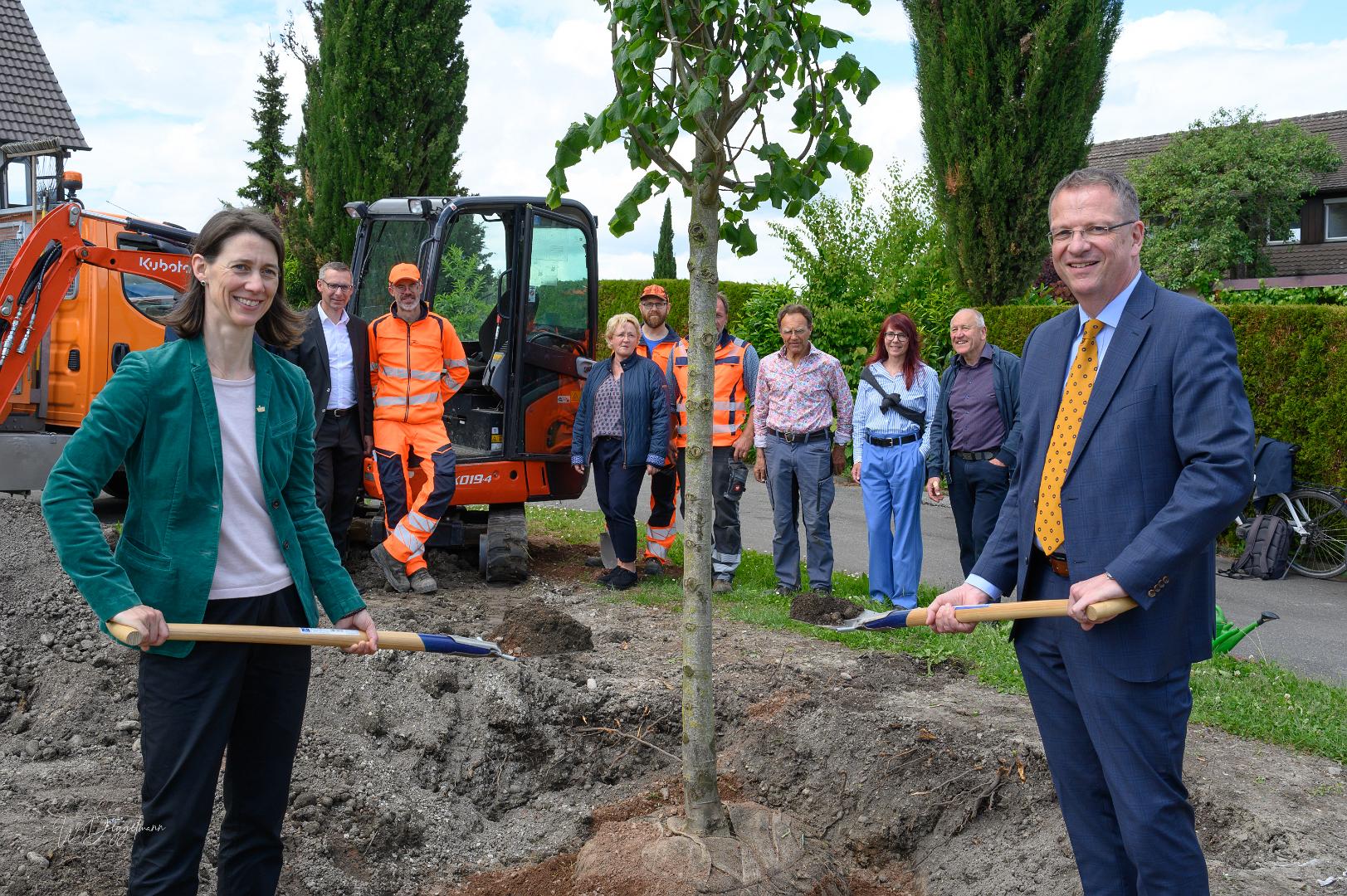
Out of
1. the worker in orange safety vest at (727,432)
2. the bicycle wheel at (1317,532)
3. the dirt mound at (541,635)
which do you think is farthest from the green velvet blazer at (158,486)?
the bicycle wheel at (1317,532)

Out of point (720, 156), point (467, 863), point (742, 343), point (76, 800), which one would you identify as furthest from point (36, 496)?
point (720, 156)

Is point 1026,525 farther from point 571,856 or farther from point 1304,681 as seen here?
point 1304,681

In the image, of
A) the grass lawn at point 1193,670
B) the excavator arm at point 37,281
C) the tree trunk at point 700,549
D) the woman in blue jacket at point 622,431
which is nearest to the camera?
the tree trunk at point 700,549

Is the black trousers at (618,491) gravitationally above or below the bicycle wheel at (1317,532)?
above

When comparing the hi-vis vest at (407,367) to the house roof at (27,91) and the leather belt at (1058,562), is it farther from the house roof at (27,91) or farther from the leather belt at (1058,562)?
the house roof at (27,91)

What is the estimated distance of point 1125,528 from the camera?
8.76 feet

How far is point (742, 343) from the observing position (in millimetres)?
8461

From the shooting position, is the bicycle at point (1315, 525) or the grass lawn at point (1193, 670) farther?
the bicycle at point (1315, 525)

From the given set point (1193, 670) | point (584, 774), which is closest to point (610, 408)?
point (584, 774)

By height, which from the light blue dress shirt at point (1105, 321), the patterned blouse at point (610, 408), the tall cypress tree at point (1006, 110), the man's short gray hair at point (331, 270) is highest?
the tall cypress tree at point (1006, 110)

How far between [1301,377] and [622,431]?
20.9ft

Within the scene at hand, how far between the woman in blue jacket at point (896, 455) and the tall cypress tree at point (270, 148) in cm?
2586

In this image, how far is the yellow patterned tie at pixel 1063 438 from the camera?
283cm

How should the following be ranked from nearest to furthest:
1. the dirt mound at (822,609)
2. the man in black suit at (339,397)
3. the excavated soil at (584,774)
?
the excavated soil at (584,774)
the dirt mound at (822,609)
the man in black suit at (339,397)
